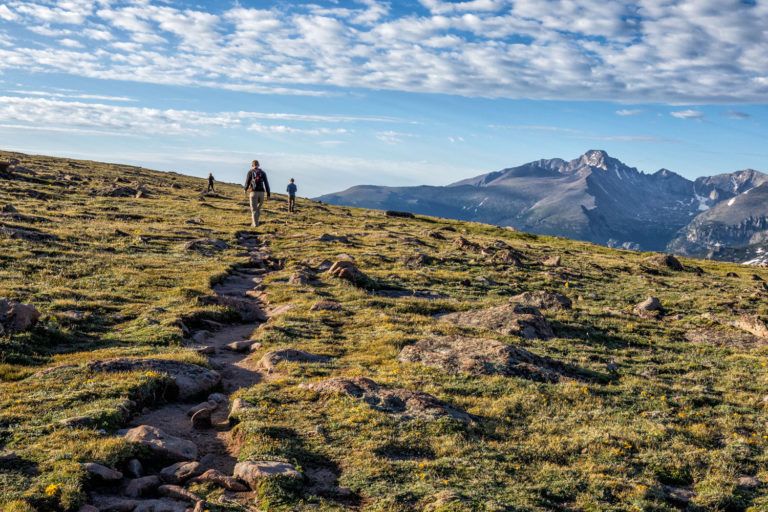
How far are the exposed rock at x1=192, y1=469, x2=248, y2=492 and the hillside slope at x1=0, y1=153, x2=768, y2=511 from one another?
0.05m

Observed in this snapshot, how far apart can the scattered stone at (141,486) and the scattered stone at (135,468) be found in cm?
36

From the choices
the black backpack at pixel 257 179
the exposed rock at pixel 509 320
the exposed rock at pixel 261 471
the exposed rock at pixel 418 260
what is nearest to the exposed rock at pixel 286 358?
the exposed rock at pixel 261 471

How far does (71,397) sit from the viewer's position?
14648 mm

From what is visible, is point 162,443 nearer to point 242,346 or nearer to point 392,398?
point 392,398

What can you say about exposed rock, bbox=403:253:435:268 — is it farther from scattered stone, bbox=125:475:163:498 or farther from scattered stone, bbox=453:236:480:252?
scattered stone, bbox=125:475:163:498

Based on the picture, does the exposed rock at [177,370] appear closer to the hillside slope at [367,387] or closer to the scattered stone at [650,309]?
the hillside slope at [367,387]

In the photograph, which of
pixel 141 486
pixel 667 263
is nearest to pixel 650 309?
pixel 141 486

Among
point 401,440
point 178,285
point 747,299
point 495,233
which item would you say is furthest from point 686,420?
point 495,233

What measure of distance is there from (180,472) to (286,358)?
780 cm

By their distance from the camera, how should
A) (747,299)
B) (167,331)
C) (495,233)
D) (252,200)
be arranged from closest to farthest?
(167,331) → (747,299) → (252,200) → (495,233)

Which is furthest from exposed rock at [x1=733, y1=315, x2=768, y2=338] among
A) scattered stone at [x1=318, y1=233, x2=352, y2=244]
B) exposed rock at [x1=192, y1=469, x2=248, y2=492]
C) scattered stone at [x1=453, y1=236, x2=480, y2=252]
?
scattered stone at [x1=318, y1=233, x2=352, y2=244]

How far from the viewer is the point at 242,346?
21719 millimetres

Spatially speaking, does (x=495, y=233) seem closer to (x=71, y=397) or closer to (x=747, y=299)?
(x=747, y=299)

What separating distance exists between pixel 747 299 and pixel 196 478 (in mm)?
39819
